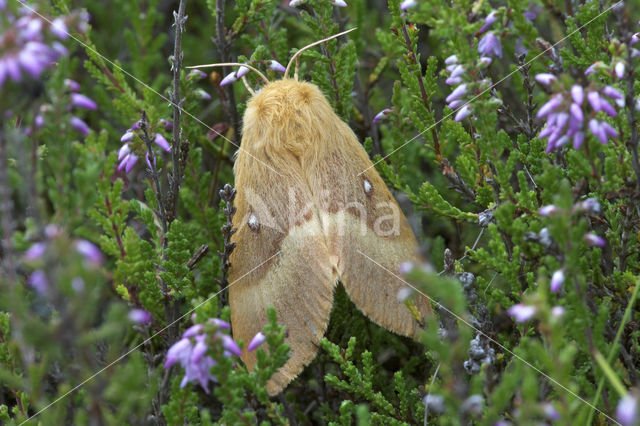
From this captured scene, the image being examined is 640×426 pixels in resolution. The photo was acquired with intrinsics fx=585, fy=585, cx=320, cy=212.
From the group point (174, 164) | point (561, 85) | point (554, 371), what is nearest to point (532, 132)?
point (561, 85)

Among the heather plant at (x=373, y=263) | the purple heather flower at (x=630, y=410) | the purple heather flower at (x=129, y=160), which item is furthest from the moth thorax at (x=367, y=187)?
the purple heather flower at (x=630, y=410)

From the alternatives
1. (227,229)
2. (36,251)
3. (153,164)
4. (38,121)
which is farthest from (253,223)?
(36,251)

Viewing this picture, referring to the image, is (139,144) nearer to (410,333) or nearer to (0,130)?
(0,130)

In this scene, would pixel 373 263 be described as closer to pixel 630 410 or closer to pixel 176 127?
pixel 176 127

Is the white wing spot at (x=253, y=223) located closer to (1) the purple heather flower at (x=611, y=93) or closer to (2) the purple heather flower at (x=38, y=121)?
(2) the purple heather flower at (x=38, y=121)

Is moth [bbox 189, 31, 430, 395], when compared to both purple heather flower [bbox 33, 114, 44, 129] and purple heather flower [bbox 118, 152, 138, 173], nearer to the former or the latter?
purple heather flower [bbox 118, 152, 138, 173]
